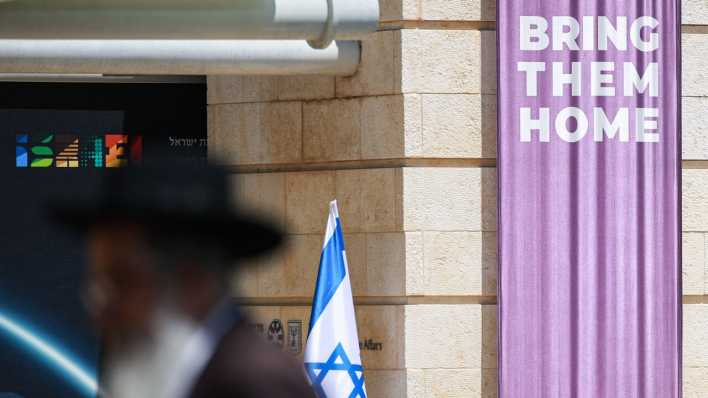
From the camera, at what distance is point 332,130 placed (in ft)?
27.9

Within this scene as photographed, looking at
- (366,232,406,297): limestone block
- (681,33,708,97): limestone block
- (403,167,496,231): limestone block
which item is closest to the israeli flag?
(366,232,406,297): limestone block

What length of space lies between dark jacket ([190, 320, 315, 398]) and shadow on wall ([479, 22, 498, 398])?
247 inches

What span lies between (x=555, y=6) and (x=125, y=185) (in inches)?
252

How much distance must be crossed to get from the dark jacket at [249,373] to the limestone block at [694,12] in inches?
271

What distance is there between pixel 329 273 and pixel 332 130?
1.21 metres

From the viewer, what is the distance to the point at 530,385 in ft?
26.8

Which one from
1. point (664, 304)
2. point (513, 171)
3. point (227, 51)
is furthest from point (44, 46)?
point (664, 304)

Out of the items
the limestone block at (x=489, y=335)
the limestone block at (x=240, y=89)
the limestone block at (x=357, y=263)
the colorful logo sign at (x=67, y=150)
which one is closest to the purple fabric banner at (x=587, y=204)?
the limestone block at (x=489, y=335)

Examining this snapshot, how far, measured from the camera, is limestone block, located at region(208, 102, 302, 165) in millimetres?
8664

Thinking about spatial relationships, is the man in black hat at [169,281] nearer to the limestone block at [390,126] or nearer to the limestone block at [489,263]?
the limestone block at [390,126]

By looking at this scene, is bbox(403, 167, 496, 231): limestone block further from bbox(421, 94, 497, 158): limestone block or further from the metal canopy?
the metal canopy

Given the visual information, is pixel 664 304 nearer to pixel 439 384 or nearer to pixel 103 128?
pixel 439 384

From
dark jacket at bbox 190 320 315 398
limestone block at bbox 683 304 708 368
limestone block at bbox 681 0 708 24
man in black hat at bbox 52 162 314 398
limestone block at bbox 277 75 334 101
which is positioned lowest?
limestone block at bbox 683 304 708 368

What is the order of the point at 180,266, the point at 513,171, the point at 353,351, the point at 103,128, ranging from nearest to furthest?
the point at 180,266 < the point at 353,351 < the point at 513,171 < the point at 103,128
